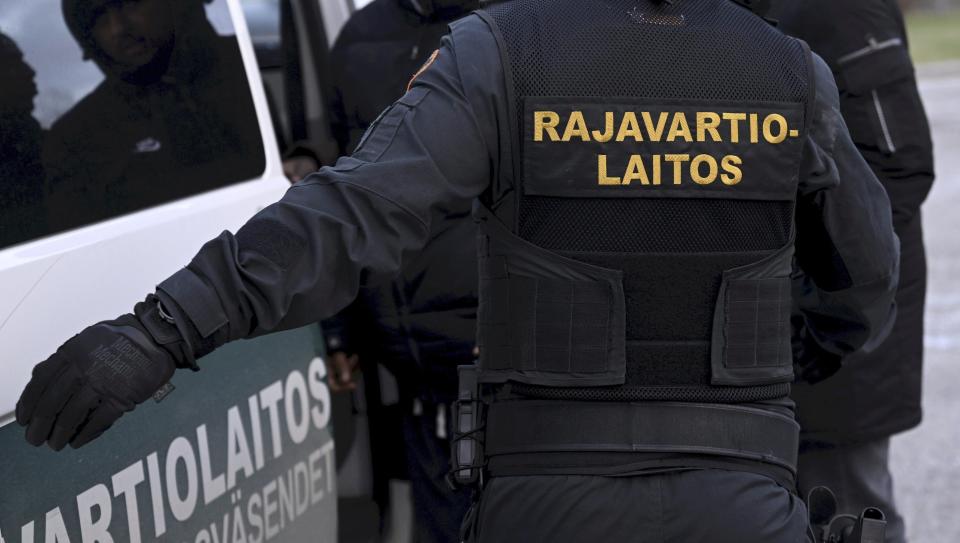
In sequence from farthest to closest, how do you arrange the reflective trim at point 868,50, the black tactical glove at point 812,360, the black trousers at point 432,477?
the black trousers at point 432,477, the reflective trim at point 868,50, the black tactical glove at point 812,360

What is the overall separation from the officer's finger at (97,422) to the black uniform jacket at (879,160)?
6.36 ft

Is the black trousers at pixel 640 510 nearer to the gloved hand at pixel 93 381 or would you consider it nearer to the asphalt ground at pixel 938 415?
the gloved hand at pixel 93 381

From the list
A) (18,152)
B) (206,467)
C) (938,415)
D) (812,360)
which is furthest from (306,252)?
(938,415)

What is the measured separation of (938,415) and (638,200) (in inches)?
157

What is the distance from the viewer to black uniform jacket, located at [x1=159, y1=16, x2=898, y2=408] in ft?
6.25

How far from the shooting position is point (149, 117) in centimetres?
252

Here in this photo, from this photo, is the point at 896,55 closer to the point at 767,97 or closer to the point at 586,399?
the point at 767,97

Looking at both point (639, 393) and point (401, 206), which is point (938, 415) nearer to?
point (639, 393)

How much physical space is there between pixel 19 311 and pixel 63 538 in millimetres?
331

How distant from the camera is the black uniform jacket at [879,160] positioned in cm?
317

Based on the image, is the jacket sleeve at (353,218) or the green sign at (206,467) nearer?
the jacket sleeve at (353,218)

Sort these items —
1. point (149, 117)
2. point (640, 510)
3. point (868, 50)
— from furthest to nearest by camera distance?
1. point (868, 50)
2. point (149, 117)
3. point (640, 510)

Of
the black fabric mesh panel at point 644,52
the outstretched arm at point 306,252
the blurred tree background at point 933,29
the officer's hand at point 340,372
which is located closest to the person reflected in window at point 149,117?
the outstretched arm at point 306,252

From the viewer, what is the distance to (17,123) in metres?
2.13
